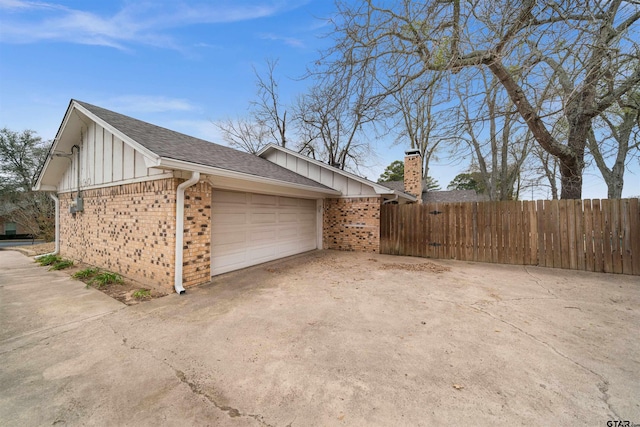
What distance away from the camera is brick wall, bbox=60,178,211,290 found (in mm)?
4598

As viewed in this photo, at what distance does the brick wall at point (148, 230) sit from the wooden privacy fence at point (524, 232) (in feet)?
20.5

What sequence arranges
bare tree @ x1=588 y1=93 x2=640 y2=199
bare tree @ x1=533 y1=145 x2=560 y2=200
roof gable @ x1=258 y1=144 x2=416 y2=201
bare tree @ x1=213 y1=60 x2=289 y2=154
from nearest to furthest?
bare tree @ x1=588 y1=93 x2=640 y2=199 → roof gable @ x1=258 y1=144 x2=416 y2=201 → bare tree @ x1=533 y1=145 x2=560 y2=200 → bare tree @ x1=213 y1=60 x2=289 y2=154

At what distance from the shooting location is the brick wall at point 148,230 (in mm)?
4598

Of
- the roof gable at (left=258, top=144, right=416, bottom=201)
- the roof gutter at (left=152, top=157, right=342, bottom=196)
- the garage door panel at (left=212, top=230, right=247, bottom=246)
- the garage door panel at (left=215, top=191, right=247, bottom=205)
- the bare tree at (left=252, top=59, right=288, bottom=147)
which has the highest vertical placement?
the bare tree at (left=252, top=59, right=288, bottom=147)

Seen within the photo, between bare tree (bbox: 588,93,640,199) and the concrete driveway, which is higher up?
bare tree (bbox: 588,93,640,199)

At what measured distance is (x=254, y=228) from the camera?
22.2ft

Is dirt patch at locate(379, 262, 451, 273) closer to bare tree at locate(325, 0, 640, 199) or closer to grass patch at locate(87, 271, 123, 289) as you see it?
bare tree at locate(325, 0, 640, 199)

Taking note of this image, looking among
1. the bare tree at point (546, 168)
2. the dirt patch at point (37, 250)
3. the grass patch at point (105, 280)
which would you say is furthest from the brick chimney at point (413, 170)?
the dirt patch at point (37, 250)

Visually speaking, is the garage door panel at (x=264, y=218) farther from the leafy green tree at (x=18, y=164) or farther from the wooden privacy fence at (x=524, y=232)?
the leafy green tree at (x=18, y=164)

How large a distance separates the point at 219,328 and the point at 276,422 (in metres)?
1.77

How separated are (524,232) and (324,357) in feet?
23.8

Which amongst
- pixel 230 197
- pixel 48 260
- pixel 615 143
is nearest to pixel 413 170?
pixel 615 143

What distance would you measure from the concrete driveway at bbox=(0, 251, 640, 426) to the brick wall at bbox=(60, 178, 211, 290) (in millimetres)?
694

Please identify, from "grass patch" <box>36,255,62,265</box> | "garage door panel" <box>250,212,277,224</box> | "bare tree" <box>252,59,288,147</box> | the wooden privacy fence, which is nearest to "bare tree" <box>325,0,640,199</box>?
the wooden privacy fence
